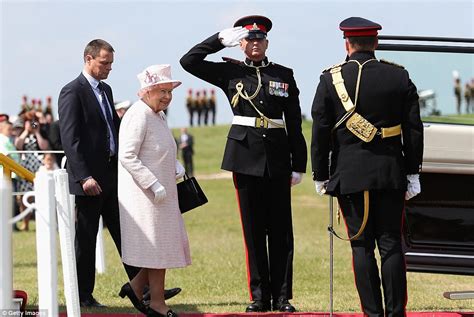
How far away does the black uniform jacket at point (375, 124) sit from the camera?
8.05m

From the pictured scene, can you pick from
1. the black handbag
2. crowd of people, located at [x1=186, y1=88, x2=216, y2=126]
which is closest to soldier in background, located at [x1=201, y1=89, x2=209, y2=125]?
crowd of people, located at [x1=186, y1=88, x2=216, y2=126]

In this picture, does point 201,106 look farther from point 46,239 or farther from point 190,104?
point 46,239

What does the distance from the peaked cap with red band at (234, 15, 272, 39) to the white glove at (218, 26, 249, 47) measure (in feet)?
0.18

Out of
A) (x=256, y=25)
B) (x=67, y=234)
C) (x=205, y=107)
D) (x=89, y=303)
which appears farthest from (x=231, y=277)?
(x=205, y=107)

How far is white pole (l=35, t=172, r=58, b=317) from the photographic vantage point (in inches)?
277

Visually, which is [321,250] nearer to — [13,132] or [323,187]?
[13,132]

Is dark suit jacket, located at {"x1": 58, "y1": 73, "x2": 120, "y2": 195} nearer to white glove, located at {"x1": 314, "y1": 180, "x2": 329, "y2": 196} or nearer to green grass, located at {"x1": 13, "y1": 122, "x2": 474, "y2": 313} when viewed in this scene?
green grass, located at {"x1": 13, "y1": 122, "x2": 474, "y2": 313}

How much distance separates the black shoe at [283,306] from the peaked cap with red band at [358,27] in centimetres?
211

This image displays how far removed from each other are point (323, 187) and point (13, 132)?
512 inches

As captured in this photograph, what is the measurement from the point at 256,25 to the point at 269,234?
1.57 m

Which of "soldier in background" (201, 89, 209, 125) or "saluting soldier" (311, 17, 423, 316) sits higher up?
"saluting soldier" (311, 17, 423, 316)

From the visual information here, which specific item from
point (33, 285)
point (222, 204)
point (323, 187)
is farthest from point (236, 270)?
point (222, 204)

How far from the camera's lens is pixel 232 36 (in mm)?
9148

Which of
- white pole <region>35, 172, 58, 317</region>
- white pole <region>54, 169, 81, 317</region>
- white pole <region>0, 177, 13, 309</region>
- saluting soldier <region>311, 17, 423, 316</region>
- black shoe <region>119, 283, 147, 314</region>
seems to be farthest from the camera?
black shoe <region>119, 283, 147, 314</region>
